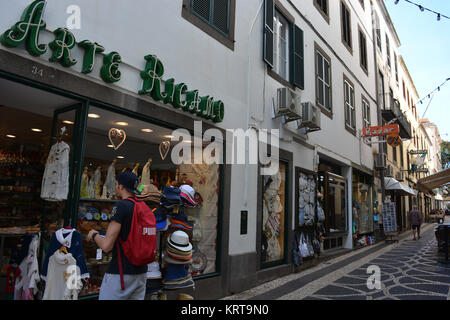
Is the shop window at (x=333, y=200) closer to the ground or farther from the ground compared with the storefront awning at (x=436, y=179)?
closer to the ground

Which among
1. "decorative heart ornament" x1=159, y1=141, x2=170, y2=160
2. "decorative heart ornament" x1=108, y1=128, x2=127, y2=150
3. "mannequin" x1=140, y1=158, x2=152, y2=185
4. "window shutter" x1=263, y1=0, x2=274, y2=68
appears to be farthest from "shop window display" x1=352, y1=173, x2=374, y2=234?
"decorative heart ornament" x1=108, y1=128, x2=127, y2=150

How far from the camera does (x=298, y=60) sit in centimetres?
923

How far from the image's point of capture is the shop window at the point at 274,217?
7.65 m

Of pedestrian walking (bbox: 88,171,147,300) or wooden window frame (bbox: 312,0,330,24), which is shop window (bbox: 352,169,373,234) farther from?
pedestrian walking (bbox: 88,171,147,300)

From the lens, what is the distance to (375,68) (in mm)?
17844

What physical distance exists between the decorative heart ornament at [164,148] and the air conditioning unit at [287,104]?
10.5 ft

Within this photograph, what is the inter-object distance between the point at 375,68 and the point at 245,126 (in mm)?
13987

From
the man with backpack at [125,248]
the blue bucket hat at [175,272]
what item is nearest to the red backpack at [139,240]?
the man with backpack at [125,248]

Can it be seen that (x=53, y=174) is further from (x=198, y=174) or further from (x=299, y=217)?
(x=299, y=217)

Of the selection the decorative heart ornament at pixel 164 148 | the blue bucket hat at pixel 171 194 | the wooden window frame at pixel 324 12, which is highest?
the wooden window frame at pixel 324 12

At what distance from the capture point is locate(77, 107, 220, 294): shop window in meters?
4.65

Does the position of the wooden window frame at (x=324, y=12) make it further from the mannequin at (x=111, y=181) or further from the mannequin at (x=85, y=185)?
the mannequin at (x=85, y=185)

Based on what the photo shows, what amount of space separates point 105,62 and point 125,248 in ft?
8.11

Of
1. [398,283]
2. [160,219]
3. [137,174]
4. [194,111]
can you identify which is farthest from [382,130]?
[160,219]
